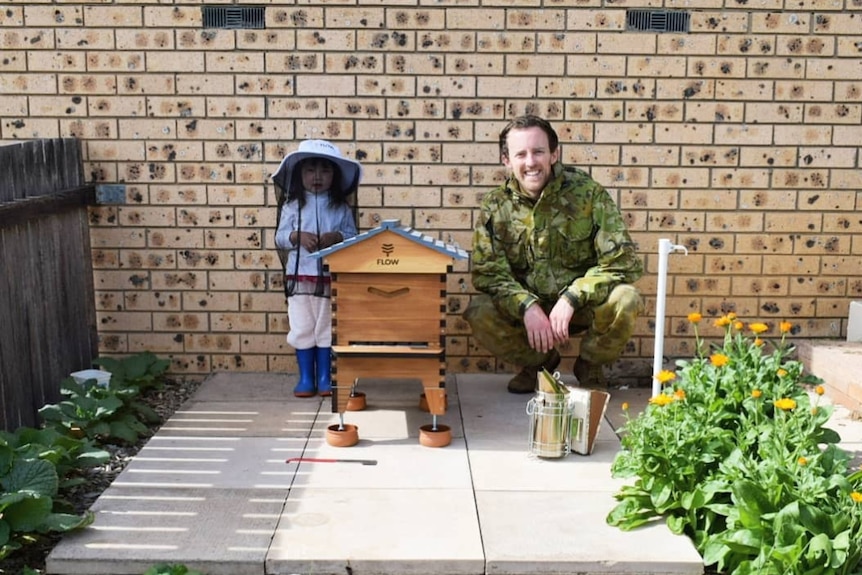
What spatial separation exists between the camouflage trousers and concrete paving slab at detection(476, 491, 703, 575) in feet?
4.38

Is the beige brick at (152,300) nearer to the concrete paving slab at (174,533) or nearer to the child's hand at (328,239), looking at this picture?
the child's hand at (328,239)

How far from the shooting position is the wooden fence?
4.50 meters

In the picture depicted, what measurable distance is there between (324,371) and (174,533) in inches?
73.0

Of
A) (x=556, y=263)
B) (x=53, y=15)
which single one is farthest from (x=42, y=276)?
(x=556, y=263)

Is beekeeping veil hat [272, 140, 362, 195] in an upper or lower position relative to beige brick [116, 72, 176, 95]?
lower

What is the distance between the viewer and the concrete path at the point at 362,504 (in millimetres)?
3250

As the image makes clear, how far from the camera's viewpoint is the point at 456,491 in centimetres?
387

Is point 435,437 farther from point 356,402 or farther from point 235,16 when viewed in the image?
point 235,16

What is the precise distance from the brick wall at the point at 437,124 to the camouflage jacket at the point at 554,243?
19.0 inches

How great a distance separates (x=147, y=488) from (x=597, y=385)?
259 centimetres

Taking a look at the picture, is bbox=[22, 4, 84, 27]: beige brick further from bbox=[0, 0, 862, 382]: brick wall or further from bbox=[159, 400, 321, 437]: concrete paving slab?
bbox=[159, 400, 321, 437]: concrete paving slab

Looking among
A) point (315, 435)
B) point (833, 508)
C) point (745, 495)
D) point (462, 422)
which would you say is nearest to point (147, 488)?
point (315, 435)

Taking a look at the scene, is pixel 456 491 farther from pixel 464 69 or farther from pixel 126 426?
pixel 464 69

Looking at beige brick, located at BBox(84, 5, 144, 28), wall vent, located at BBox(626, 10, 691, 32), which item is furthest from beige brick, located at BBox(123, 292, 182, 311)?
wall vent, located at BBox(626, 10, 691, 32)
